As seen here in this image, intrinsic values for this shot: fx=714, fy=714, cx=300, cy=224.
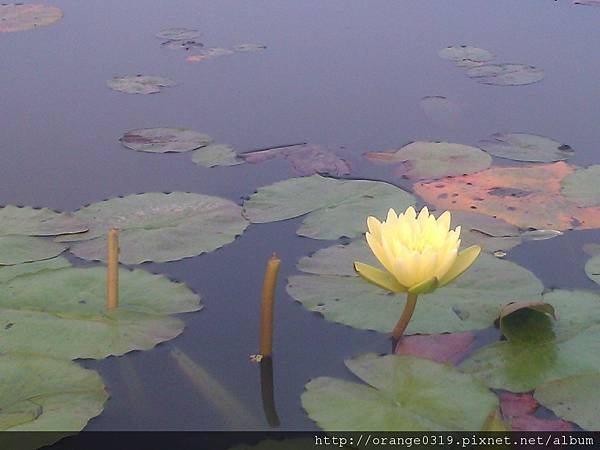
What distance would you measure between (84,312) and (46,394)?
0.26 m

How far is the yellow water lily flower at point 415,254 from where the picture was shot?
124 cm

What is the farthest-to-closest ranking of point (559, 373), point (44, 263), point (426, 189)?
point (426, 189) → point (44, 263) → point (559, 373)

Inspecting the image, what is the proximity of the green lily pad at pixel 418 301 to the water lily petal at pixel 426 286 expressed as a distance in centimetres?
16

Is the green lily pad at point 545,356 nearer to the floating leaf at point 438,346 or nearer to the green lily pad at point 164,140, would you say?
the floating leaf at point 438,346

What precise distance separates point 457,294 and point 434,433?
0.44m

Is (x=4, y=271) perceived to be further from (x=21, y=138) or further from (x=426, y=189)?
(x=426, y=189)

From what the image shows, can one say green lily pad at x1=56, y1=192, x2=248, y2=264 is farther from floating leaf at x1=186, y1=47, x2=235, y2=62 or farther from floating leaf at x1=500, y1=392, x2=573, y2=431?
floating leaf at x1=186, y1=47, x2=235, y2=62

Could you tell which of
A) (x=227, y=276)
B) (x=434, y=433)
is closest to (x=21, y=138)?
(x=227, y=276)

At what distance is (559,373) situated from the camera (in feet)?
4.24

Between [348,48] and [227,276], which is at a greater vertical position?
[348,48]

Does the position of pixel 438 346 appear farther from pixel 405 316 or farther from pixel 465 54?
pixel 465 54

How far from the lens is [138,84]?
2.81 metres

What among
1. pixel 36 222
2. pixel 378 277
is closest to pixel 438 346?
pixel 378 277

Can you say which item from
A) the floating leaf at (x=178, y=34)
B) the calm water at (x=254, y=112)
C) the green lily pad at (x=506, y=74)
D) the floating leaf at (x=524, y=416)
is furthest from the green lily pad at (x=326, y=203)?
the floating leaf at (x=178, y=34)
